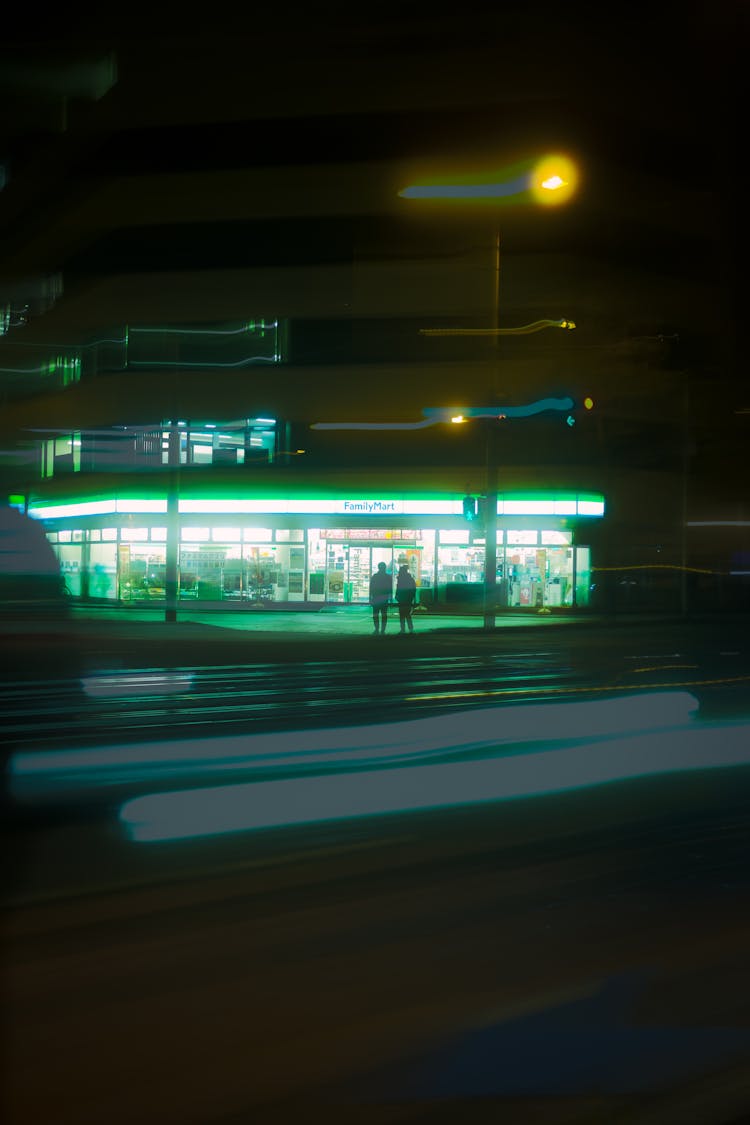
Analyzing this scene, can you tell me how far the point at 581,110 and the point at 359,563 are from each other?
652 inches

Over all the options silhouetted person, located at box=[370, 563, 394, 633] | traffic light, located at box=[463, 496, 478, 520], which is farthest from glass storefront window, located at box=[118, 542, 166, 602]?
silhouetted person, located at box=[370, 563, 394, 633]

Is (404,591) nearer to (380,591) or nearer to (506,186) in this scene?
(380,591)

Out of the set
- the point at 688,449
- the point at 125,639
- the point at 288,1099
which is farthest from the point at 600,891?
the point at 125,639

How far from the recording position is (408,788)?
866 cm

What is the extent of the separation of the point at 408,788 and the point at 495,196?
2410 centimetres

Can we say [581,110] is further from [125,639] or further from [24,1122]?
[24,1122]

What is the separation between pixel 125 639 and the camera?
2664 centimetres

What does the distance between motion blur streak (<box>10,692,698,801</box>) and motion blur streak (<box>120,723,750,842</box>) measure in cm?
51

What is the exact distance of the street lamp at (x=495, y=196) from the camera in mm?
25531

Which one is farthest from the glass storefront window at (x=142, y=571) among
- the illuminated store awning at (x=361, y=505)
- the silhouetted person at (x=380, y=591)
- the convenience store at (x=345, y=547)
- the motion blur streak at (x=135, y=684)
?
the motion blur streak at (x=135, y=684)

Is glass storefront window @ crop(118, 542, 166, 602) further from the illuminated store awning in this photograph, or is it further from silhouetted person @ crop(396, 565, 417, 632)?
silhouetted person @ crop(396, 565, 417, 632)

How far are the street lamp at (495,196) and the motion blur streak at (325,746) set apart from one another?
45.9 ft

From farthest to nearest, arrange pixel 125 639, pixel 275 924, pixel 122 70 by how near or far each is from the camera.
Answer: pixel 122 70 → pixel 125 639 → pixel 275 924

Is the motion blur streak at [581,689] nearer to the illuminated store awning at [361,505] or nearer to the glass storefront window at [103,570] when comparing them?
the illuminated store awning at [361,505]
